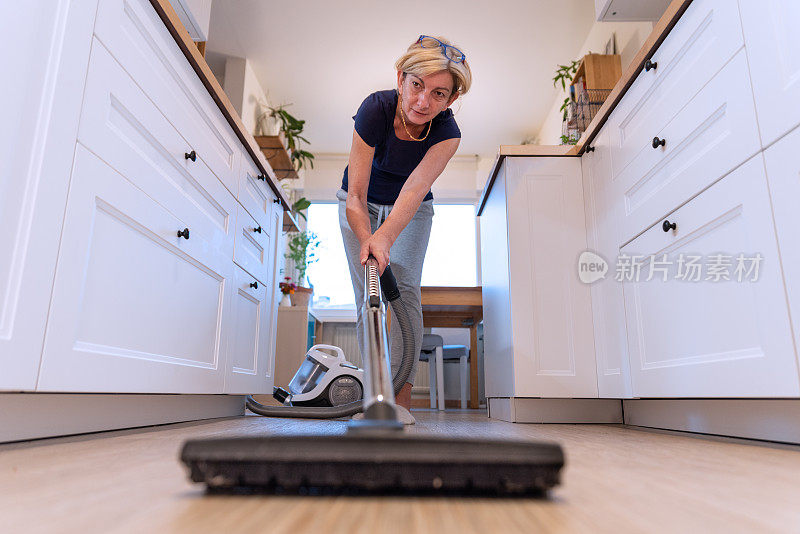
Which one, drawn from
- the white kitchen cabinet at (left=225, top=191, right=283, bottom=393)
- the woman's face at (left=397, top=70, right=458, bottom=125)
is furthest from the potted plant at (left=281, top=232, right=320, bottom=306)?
the woman's face at (left=397, top=70, right=458, bottom=125)

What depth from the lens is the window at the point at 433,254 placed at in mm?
5457

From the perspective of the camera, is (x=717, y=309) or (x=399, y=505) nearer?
(x=399, y=505)

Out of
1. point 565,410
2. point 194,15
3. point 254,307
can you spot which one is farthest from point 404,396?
point 194,15

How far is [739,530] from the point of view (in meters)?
0.38

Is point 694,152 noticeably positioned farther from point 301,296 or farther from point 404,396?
point 301,296

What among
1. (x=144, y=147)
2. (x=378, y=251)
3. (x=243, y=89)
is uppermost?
(x=243, y=89)

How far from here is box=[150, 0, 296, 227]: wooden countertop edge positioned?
135 cm

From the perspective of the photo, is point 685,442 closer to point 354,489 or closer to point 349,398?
point 354,489

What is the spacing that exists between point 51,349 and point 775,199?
1299 millimetres

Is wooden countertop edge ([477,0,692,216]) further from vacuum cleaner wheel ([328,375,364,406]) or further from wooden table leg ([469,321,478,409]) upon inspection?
wooden table leg ([469,321,478,409])

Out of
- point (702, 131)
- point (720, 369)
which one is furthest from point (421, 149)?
point (720, 369)

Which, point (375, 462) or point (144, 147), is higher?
point (144, 147)

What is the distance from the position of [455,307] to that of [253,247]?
111cm

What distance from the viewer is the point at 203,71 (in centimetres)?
158
